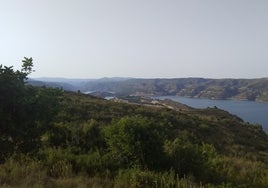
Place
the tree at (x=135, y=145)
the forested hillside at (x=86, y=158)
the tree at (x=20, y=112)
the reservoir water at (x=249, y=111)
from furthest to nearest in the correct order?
the reservoir water at (x=249, y=111) → the tree at (x=135, y=145) → the tree at (x=20, y=112) → the forested hillside at (x=86, y=158)

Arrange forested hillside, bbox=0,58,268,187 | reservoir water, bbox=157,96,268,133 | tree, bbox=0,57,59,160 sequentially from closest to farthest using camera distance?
forested hillside, bbox=0,58,268,187 < tree, bbox=0,57,59,160 < reservoir water, bbox=157,96,268,133

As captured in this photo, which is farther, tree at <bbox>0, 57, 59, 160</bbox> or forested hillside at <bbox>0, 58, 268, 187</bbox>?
tree at <bbox>0, 57, 59, 160</bbox>

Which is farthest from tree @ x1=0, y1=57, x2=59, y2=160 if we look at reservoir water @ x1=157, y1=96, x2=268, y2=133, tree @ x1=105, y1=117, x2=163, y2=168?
reservoir water @ x1=157, y1=96, x2=268, y2=133

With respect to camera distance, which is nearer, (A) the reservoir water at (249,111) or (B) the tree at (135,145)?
(B) the tree at (135,145)

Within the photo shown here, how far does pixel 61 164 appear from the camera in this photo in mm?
7516

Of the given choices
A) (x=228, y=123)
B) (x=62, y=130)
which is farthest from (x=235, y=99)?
(x=62, y=130)

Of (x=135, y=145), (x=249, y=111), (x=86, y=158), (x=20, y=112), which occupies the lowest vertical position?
(x=249, y=111)

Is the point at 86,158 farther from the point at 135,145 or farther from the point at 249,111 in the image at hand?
the point at 249,111

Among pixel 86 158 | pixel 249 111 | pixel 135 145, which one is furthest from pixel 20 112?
pixel 249 111

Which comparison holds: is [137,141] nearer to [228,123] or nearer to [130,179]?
[130,179]

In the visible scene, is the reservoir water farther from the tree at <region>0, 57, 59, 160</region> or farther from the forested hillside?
the tree at <region>0, 57, 59, 160</region>

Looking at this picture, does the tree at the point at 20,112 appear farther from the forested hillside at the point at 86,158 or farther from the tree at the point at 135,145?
the tree at the point at 135,145

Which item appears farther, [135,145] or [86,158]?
[86,158]

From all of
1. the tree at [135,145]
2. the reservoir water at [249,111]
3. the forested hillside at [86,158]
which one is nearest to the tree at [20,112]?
the forested hillside at [86,158]
